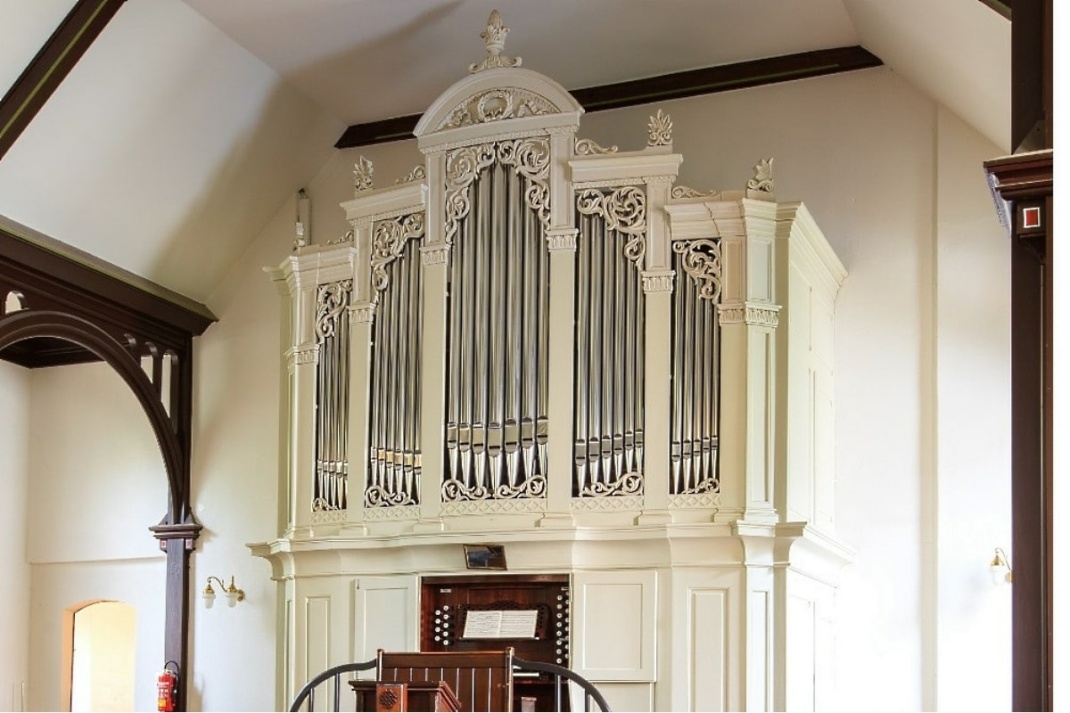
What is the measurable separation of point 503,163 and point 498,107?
33 centimetres

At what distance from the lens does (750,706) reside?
303 inches

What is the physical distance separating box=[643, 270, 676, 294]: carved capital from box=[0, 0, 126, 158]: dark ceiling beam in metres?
3.31

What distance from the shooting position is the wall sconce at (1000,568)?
847 centimetres

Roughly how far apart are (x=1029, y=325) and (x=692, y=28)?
17.3ft

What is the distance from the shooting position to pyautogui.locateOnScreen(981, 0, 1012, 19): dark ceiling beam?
6.35 metres

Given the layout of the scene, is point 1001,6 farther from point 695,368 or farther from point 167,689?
point 167,689

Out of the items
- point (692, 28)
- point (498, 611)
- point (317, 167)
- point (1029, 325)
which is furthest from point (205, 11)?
point (1029, 325)

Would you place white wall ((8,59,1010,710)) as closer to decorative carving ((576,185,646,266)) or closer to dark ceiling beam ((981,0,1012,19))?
decorative carving ((576,185,646,266))

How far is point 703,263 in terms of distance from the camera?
8266 mm

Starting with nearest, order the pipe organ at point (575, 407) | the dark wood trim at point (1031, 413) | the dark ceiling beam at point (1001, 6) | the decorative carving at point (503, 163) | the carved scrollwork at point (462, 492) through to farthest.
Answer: the dark wood trim at point (1031, 413) → the dark ceiling beam at point (1001, 6) → the pipe organ at point (575, 407) → the carved scrollwork at point (462, 492) → the decorative carving at point (503, 163)

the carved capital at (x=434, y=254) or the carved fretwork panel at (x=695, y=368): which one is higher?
the carved capital at (x=434, y=254)

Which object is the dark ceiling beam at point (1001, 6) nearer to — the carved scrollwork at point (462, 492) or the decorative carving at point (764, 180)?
the decorative carving at point (764, 180)

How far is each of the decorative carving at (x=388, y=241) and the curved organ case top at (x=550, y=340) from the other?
1 centimetres

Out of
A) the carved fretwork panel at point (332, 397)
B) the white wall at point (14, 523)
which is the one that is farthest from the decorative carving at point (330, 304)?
the white wall at point (14, 523)
